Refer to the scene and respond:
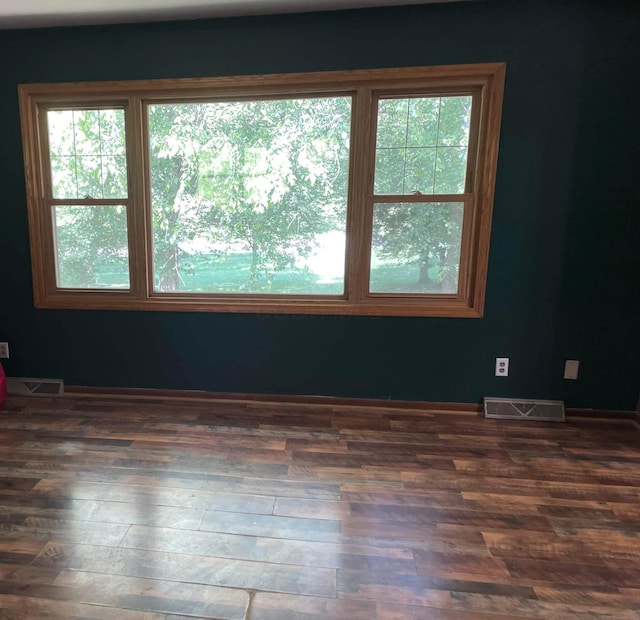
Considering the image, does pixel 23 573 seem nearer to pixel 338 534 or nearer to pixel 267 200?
pixel 338 534

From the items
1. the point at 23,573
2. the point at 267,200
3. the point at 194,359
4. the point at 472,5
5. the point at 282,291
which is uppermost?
the point at 472,5

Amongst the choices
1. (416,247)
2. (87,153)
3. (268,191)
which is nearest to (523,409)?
(416,247)

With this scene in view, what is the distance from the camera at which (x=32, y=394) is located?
298cm

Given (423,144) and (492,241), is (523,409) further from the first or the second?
(423,144)

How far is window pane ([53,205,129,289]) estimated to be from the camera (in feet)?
9.28

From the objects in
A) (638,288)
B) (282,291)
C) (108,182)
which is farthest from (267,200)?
(638,288)

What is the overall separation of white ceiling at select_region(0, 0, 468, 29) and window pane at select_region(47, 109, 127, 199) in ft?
1.73

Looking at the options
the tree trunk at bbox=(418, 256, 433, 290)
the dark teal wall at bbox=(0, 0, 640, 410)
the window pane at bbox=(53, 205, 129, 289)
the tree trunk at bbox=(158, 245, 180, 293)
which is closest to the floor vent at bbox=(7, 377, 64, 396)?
the dark teal wall at bbox=(0, 0, 640, 410)

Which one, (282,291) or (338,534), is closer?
(338,534)

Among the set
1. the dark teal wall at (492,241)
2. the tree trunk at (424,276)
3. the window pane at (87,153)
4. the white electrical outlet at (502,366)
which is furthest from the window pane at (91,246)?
the white electrical outlet at (502,366)

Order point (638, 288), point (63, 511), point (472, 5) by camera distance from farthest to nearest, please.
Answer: point (638, 288) < point (472, 5) < point (63, 511)

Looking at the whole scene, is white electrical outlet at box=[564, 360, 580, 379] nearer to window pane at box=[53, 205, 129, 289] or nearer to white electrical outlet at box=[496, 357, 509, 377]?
white electrical outlet at box=[496, 357, 509, 377]

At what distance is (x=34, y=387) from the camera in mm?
2990

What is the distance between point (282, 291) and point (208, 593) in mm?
1844
